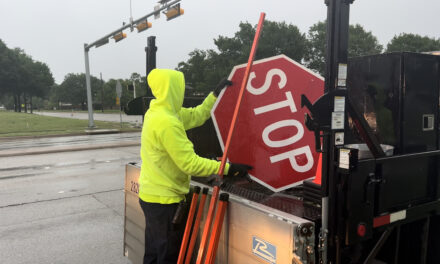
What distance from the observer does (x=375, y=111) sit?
2027 mm

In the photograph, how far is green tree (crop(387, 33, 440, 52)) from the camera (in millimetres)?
45688

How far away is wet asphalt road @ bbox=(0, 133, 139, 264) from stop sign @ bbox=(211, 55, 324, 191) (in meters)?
2.49

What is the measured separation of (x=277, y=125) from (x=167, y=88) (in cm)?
81

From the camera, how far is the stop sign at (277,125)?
7.35ft

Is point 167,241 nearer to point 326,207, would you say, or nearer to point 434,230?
point 326,207

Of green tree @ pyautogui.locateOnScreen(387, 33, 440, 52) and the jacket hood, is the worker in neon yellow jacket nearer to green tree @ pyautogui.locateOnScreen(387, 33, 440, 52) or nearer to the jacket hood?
the jacket hood

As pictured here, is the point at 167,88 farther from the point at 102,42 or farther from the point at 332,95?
the point at 102,42

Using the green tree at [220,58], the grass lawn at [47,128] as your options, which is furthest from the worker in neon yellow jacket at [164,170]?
the green tree at [220,58]

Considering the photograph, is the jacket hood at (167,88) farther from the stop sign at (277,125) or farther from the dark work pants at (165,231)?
the dark work pants at (165,231)

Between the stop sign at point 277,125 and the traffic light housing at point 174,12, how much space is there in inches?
475

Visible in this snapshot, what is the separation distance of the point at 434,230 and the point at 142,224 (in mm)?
2218

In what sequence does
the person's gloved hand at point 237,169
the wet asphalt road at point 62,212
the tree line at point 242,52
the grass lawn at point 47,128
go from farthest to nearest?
1. the tree line at point 242,52
2. the grass lawn at point 47,128
3. the wet asphalt road at point 62,212
4. the person's gloved hand at point 237,169

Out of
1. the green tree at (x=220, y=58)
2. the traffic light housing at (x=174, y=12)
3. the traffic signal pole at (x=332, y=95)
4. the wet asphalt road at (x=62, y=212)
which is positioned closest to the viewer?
the traffic signal pole at (x=332, y=95)

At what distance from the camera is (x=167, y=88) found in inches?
93.8
